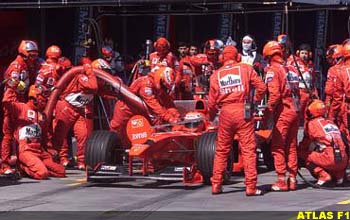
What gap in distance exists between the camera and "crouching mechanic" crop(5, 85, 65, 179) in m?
15.7

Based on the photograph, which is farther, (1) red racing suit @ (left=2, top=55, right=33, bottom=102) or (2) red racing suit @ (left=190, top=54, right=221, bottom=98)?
(2) red racing suit @ (left=190, top=54, right=221, bottom=98)

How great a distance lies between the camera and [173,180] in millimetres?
14648

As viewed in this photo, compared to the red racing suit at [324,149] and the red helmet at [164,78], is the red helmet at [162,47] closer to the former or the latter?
the red helmet at [164,78]

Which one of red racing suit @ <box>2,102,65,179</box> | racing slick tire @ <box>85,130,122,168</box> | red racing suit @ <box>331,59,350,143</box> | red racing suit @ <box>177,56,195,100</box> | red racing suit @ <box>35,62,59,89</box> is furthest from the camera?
red racing suit @ <box>177,56,195,100</box>

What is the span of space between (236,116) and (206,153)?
0.98m

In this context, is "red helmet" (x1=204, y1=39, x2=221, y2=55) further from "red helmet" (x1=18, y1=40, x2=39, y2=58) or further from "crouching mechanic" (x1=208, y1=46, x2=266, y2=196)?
"crouching mechanic" (x1=208, y1=46, x2=266, y2=196)

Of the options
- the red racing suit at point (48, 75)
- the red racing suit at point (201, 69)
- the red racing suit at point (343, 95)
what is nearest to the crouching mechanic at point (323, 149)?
the red racing suit at point (343, 95)

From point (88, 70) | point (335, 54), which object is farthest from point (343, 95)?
point (88, 70)

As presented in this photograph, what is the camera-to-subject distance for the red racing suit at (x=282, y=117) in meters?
14.0

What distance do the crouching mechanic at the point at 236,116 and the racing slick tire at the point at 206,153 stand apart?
1.60 feet

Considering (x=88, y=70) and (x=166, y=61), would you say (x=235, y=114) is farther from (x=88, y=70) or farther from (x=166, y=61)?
(x=166, y=61)

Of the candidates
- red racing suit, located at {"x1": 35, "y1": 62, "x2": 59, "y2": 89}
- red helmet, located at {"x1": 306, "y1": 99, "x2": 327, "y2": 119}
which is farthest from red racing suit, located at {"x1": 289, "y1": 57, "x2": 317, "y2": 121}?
red racing suit, located at {"x1": 35, "y1": 62, "x2": 59, "y2": 89}

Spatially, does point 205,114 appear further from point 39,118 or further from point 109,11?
point 109,11

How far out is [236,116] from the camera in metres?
13.5
